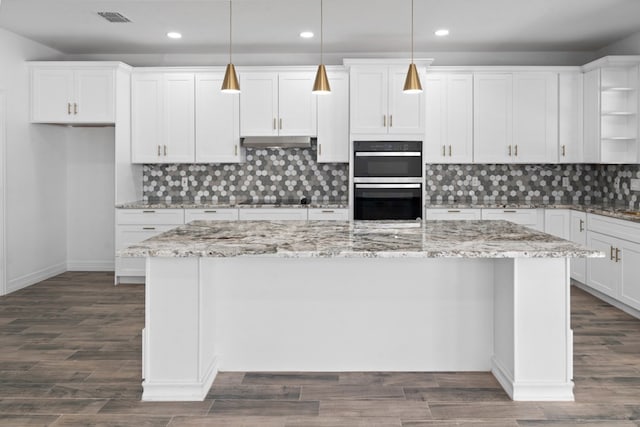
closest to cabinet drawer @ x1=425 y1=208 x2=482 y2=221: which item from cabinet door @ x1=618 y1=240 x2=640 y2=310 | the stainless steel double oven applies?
the stainless steel double oven

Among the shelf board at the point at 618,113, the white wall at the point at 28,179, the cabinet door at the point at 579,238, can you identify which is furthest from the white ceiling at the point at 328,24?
the cabinet door at the point at 579,238

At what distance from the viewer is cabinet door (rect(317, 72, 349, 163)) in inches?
240

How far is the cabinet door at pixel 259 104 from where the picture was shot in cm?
616

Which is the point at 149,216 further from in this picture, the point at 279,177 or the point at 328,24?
the point at 328,24

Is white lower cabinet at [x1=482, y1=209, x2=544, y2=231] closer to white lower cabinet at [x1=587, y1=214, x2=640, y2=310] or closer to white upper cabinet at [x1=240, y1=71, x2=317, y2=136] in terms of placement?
white lower cabinet at [x1=587, y1=214, x2=640, y2=310]

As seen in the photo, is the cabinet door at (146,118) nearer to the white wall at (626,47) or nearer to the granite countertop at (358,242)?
the granite countertop at (358,242)

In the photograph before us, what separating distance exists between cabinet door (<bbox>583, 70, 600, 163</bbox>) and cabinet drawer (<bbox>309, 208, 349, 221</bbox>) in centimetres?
265

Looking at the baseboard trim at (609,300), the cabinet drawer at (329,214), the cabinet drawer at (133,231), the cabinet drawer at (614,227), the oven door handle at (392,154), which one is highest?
the oven door handle at (392,154)

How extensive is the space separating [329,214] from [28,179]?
3.19 metres

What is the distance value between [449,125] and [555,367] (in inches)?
143

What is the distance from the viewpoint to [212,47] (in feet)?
20.6

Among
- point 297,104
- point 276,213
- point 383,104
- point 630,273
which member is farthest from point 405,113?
point 630,273

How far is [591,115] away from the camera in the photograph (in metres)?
5.91

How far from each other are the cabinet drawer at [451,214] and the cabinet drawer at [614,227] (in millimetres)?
1093
